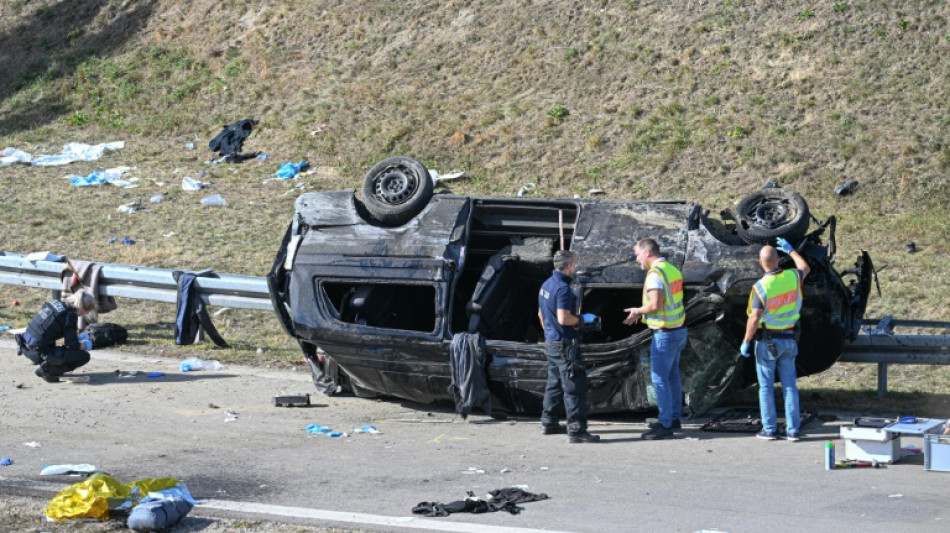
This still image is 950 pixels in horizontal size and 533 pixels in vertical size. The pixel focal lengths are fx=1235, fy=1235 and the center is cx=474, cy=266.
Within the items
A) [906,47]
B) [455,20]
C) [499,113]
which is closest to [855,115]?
[906,47]

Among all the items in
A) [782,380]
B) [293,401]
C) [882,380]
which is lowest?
[293,401]

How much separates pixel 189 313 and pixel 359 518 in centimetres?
611

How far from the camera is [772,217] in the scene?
31.6ft

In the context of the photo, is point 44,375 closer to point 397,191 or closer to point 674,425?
point 397,191

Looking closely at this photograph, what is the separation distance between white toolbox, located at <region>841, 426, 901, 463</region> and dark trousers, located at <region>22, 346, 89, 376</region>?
699cm

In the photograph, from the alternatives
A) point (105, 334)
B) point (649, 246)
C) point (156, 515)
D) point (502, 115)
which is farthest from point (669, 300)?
point (502, 115)

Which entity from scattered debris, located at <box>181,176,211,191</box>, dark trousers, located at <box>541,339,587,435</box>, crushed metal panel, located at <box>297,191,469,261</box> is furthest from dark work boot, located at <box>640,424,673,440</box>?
scattered debris, located at <box>181,176,211,191</box>

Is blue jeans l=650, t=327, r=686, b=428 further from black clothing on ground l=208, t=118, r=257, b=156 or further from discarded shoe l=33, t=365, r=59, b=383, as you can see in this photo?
black clothing on ground l=208, t=118, r=257, b=156

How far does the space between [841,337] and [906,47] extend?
34.4 feet

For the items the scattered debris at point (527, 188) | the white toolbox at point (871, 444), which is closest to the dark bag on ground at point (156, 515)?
the white toolbox at point (871, 444)

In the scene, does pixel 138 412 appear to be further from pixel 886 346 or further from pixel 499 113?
pixel 499 113

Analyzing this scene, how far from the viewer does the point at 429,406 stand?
1052 centimetres

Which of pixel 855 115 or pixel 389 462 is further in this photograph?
pixel 855 115

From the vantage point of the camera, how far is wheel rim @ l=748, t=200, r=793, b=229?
957 cm
